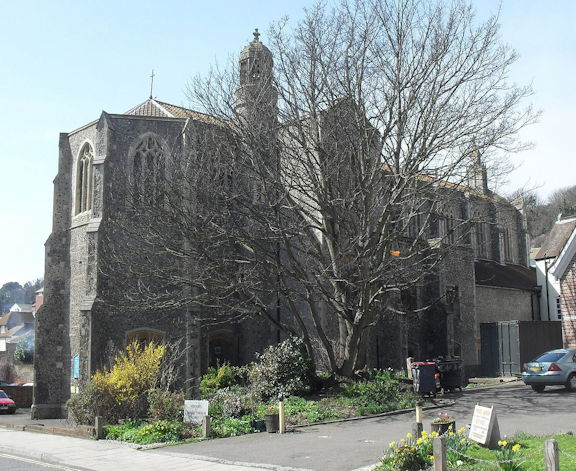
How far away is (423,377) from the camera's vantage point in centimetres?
1898

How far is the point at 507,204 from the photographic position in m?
20.3

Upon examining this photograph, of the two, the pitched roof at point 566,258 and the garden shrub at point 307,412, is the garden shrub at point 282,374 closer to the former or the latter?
the garden shrub at point 307,412

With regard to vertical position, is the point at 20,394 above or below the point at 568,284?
below

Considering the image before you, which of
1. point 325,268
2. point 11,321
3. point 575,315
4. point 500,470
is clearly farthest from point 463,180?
point 11,321

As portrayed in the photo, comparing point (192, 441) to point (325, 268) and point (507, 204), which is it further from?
point (507, 204)

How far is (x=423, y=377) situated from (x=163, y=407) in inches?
296

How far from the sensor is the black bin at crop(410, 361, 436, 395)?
744 inches

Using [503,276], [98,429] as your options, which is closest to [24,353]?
[503,276]

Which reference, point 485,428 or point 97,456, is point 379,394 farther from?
point 97,456

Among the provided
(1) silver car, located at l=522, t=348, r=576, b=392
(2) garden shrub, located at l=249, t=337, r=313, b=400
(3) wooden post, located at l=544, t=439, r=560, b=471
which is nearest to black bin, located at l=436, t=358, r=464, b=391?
(1) silver car, located at l=522, t=348, r=576, b=392

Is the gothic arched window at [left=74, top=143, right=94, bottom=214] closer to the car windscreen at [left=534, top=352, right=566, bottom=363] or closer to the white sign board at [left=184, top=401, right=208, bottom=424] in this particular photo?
the white sign board at [left=184, top=401, right=208, bottom=424]

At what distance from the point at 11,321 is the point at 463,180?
292ft

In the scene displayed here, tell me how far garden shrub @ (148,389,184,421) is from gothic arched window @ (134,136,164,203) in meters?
7.07

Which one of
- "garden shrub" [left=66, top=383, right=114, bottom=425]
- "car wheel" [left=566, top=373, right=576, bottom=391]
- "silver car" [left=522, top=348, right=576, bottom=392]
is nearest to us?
"garden shrub" [left=66, top=383, right=114, bottom=425]
